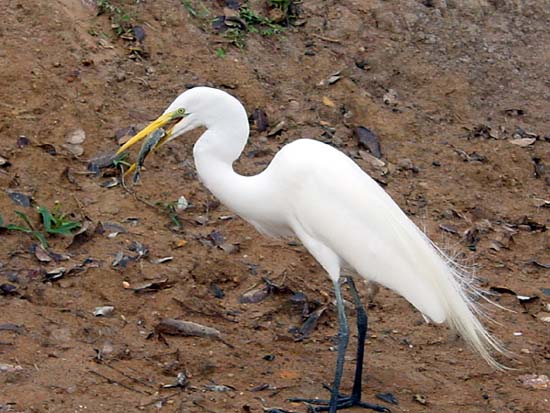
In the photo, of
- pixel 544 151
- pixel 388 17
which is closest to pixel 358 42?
pixel 388 17

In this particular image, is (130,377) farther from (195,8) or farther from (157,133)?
(195,8)

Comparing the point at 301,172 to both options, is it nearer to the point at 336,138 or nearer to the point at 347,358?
the point at 347,358

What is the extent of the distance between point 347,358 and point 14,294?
4.95 feet

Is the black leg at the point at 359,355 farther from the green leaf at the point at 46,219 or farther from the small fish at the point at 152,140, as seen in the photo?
the green leaf at the point at 46,219

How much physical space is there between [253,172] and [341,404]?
1.84 meters

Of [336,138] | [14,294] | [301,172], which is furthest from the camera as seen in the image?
[336,138]

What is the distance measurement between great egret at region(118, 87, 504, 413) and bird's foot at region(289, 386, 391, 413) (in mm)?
29

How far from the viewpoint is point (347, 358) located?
4.60 meters

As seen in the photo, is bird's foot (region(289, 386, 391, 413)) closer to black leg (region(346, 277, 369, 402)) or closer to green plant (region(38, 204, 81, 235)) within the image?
black leg (region(346, 277, 369, 402))

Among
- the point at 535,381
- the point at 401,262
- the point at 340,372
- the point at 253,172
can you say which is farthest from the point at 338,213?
the point at 253,172

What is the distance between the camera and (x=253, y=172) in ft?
18.6

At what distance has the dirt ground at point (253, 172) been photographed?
420cm

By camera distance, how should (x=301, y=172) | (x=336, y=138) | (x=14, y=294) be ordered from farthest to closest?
(x=336, y=138)
(x=14, y=294)
(x=301, y=172)

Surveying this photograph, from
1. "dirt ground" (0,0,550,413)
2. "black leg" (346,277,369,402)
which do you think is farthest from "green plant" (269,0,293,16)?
"black leg" (346,277,369,402)
